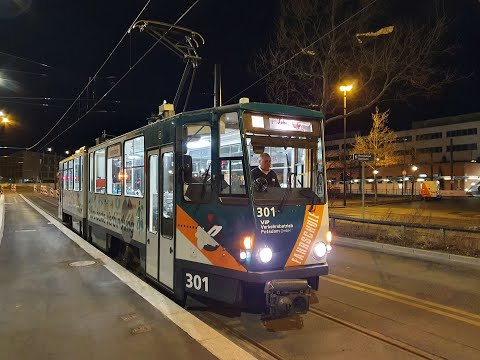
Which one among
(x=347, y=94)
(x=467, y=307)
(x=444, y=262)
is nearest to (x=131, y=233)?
(x=467, y=307)

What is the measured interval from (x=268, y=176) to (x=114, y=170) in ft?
16.8

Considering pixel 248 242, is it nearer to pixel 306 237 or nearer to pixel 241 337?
pixel 306 237

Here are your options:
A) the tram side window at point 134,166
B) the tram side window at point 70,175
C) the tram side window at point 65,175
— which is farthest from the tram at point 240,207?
the tram side window at point 65,175

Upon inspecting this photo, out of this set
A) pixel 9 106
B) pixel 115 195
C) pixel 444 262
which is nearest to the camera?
pixel 115 195

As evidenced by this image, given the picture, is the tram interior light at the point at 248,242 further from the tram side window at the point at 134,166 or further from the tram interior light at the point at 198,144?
the tram side window at the point at 134,166

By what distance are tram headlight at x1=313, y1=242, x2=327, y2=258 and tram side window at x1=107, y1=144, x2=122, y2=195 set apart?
485 cm

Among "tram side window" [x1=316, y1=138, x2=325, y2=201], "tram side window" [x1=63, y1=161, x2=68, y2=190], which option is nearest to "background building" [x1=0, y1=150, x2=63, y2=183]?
"tram side window" [x1=63, y1=161, x2=68, y2=190]

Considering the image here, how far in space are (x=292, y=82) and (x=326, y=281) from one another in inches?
598

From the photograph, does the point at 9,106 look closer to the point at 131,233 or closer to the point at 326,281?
the point at 131,233

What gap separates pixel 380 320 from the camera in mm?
6020

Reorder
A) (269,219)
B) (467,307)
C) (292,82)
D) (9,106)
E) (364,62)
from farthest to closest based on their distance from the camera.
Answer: (9,106), (292,82), (364,62), (467,307), (269,219)

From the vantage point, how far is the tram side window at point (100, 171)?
10.9m

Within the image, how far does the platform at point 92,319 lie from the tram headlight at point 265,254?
3.54ft

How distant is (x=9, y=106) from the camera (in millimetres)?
28234
